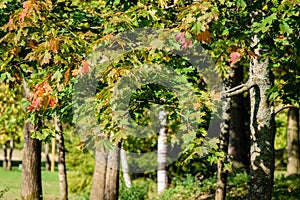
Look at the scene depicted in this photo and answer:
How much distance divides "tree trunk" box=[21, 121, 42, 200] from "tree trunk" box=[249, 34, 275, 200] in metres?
6.04

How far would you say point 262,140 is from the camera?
8.03m

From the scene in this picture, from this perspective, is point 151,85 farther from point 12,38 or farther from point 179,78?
point 12,38

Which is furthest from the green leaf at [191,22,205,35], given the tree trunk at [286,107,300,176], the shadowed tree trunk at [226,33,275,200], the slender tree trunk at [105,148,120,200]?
the tree trunk at [286,107,300,176]

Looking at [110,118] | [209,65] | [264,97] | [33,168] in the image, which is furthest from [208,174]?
[110,118]

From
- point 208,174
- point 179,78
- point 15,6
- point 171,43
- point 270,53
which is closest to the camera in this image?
point 171,43

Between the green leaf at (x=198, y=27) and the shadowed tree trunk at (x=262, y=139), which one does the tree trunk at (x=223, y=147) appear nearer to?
the shadowed tree trunk at (x=262, y=139)

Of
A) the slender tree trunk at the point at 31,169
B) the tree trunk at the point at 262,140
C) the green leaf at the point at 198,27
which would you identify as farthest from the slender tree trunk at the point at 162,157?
the green leaf at the point at 198,27

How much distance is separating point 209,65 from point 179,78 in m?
6.15

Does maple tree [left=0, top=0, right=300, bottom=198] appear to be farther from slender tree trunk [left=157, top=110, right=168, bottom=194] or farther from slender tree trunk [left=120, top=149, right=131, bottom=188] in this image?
slender tree trunk [left=120, top=149, right=131, bottom=188]

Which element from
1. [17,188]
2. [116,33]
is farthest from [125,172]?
[116,33]

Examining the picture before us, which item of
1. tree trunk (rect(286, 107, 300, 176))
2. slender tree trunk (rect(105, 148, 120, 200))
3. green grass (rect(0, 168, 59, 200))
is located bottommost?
green grass (rect(0, 168, 59, 200))

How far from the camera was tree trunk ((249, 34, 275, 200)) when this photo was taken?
26.3 ft

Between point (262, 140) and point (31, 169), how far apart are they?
6.51 metres

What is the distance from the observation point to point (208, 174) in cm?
1705
